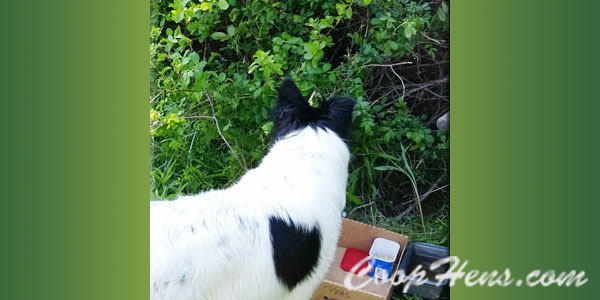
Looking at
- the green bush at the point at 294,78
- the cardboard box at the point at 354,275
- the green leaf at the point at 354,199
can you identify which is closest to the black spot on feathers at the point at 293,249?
the cardboard box at the point at 354,275

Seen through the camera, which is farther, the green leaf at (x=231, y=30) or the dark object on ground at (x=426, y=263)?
the green leaf at (x=231, y=30)

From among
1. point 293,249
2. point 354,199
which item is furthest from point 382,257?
point 293,249

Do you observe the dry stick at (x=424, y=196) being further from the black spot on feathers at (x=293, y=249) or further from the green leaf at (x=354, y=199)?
the black spot on feathers at (x=293, y=249)

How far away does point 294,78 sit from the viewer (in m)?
2.67

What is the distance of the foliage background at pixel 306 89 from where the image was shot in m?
2.47

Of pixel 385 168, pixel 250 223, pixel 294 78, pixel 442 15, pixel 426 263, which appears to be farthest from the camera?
pixel 385 168

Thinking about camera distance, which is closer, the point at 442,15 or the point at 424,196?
the point at 442,15

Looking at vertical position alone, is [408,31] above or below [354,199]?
above

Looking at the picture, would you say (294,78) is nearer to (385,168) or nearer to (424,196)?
(385,168)

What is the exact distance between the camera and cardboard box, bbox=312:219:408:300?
8.20ft

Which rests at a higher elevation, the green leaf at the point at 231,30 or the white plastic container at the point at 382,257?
the green leaf at the point at 231,30

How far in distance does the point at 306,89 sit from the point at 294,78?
0.09 meters

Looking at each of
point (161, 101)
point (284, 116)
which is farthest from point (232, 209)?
point (161, 101)

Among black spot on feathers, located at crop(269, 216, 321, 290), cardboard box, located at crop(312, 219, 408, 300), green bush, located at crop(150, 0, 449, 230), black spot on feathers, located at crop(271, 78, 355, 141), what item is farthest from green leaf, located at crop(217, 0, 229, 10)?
cardboard box, located at crop(312, 219, 408, 300)
